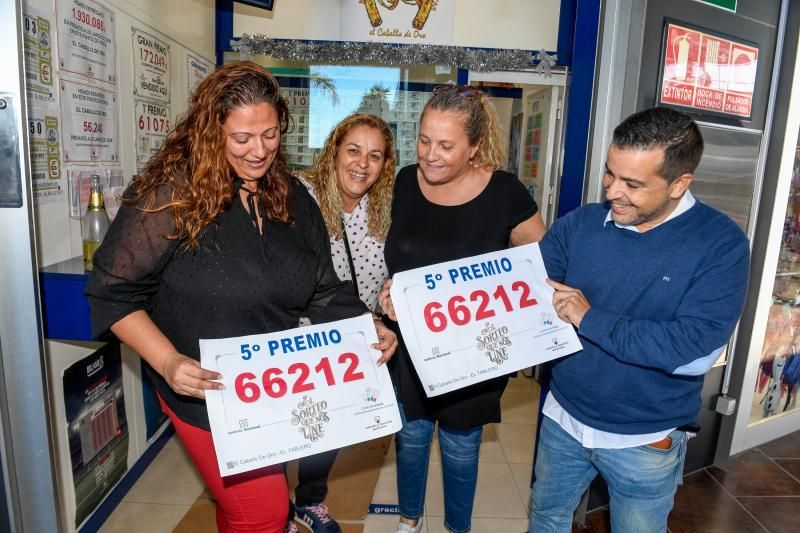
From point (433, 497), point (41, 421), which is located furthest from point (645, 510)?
point (41, 421)

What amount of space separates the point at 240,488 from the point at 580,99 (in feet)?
6.22

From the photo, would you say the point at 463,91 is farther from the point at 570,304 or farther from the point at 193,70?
the point at 193,70

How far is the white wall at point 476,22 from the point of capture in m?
3.28

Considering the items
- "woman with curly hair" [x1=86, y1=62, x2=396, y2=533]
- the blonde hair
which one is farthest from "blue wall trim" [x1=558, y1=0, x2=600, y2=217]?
"woman with curly hair" [x1=86, y1=62, x2=396, y2=533]

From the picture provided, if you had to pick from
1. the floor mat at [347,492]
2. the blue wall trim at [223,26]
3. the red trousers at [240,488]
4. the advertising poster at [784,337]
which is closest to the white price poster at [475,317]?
the red trousers at [240,488]

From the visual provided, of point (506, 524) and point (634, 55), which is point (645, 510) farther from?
point (634, 55)

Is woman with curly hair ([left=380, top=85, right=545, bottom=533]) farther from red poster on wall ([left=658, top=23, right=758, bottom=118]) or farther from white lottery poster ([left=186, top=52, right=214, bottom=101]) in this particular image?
white lottery poster ([left=186, top=52, right=214, bottom=101])

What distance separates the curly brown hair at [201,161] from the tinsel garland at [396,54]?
2017 millimetres

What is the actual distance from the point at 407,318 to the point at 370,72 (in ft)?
7.60

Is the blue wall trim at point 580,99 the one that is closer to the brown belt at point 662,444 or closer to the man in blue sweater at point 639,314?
the man in blue sweater at point 639,314

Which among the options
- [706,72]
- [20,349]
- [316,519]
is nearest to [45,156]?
[20,349]

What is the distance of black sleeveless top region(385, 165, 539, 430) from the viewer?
181 cm

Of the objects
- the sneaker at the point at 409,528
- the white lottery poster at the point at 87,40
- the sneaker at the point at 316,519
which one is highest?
the white lottery poster at the point at 87,40

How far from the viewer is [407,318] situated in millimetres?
1643
